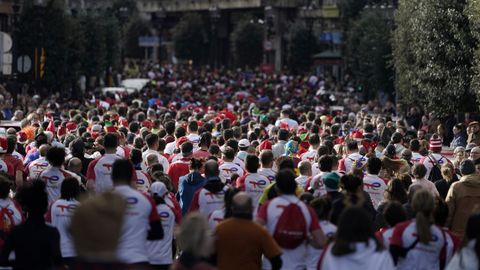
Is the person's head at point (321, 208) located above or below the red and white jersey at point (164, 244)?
above

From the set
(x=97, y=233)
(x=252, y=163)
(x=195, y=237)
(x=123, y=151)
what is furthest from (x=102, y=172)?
(x=97, y=233)

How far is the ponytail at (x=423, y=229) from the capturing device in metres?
10.3

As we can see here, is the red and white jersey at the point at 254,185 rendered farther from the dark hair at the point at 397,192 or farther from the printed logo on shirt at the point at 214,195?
the dark hair at the point at 397,192

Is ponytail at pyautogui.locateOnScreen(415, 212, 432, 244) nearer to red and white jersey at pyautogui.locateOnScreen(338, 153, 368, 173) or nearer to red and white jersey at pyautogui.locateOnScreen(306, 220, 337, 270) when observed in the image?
red and white jersey at pyautogui.locateOnScreen(306, 220, 337, 270)

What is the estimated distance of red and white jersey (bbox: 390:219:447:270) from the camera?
10.4 meters

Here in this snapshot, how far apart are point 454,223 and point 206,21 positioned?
102m

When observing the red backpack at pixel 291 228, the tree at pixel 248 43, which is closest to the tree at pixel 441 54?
the red backpack at pixel 291 228

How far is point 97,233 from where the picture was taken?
254 inches

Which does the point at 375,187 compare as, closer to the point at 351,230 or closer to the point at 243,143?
the point at 243,143

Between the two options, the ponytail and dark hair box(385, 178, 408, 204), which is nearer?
the ponytail

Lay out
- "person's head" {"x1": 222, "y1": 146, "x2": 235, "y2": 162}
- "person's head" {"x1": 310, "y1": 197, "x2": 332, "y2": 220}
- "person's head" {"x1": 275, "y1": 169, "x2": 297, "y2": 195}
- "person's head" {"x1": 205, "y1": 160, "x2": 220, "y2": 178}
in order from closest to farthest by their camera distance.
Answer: "person's head" {"x1": 275, "y1": 169, "x2": 297, "y2": 195} → "person's head" {"x1": 310, "y1": 197, "x2": 332, "y2": 220} → "person's head" {"x1": 205, "y1": 160, "x2": 220, "y2": 178} → "person's head" {"x1": 222, "y1": 146, "x2": 235, "y2": 162}

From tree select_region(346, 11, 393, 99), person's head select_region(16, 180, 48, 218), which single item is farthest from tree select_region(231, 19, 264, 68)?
person's head select_region(16, 180, 48, 218)

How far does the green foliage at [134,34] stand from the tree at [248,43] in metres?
12.4

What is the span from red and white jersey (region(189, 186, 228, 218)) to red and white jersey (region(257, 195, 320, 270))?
2.02m
